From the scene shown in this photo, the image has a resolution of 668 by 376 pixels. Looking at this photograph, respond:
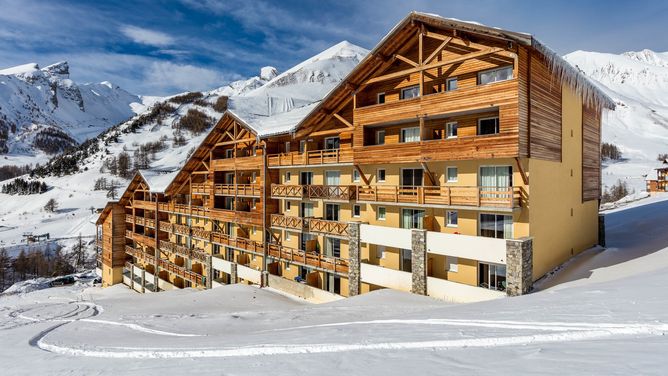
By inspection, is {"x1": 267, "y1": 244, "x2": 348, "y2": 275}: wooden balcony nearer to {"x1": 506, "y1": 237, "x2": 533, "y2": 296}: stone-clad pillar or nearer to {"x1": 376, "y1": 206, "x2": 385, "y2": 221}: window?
{"x1": 376, "y1": 206, "x2": 385, "y2": 221}: window

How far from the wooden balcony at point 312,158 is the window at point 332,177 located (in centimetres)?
161

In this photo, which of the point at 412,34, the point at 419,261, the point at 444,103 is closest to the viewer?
the point at 444,103

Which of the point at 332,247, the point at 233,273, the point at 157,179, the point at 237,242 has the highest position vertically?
the point at 157,179

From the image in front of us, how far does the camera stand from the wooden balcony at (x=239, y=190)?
2956cm

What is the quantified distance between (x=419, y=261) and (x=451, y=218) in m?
2.93

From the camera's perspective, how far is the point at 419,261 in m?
19.0

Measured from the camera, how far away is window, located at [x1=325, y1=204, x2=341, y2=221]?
84.2 feet

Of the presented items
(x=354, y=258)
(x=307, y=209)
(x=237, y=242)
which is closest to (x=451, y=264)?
(x=354, y=258)

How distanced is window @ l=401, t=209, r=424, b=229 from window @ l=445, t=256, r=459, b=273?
2.27 metres

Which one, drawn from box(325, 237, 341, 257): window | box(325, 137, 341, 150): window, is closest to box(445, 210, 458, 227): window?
box(325, 237, 341, 257): window

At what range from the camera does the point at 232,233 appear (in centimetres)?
3353

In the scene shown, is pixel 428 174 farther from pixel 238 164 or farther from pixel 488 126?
pixel 238 164

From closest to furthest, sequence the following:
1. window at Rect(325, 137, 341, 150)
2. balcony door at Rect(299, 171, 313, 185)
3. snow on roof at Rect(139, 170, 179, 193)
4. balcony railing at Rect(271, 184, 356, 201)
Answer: balcony railing at Rect(271, 184, 356, 201)
window at Rect(325, 137, 341, 150)
balcony door at Rect(299, 171, 313, 185)
snow on roof at Rect(139, 170, 179, 193)

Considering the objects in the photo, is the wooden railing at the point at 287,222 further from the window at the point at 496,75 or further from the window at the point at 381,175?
the window at the point at 496,75
